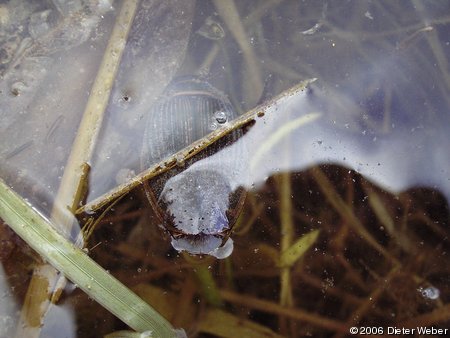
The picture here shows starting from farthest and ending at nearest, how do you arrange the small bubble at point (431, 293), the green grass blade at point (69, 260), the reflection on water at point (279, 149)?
1. the small bubble at point (431, 293)
2. the reflection on water at point (279, 149)
3. the green grass blade at point (69, 260)

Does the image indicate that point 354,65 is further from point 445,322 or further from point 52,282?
point 52,282

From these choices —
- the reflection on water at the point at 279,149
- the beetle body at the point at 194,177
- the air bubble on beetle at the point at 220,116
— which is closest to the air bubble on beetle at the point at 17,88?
the reflection on water at the point at 279,149

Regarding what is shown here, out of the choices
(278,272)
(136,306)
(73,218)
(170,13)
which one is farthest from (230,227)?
(170,13)

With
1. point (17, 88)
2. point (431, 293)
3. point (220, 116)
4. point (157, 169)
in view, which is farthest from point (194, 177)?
point (431, 293)

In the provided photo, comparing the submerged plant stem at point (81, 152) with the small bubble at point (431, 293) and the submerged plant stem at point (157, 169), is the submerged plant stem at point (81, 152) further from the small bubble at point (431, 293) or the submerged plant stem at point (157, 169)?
the small bubble at point (431, 293)

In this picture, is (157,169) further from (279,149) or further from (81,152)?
(279,149)

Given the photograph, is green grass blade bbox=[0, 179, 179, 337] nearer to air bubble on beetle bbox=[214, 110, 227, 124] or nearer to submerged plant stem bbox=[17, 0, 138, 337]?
submerged plant stem bbox=[17, 0, 138, 337]
